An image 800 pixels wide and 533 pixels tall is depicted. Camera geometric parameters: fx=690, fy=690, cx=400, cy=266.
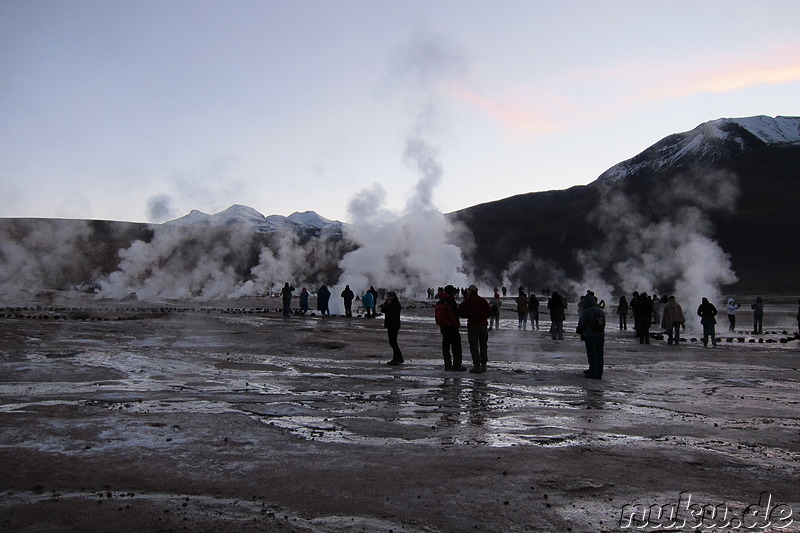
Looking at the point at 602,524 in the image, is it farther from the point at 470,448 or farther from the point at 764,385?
the point at 764,385

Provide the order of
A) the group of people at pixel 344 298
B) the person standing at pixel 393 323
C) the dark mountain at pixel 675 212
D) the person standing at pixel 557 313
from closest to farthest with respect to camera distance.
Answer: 1. the person standing at pixel 393 323
2. the person standing at pixel 557 313
3. the group of people at pixel 344 298
4. the dark mountain at pixel 675 212

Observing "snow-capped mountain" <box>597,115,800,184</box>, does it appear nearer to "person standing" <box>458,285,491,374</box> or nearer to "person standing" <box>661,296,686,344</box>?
→ "person standing" <box>661,296,686,344</box>

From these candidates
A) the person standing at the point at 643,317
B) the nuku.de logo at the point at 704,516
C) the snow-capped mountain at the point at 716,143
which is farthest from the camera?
the snow-capped mountain at the point at 716,143

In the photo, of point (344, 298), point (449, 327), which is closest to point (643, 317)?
point (449, 327)

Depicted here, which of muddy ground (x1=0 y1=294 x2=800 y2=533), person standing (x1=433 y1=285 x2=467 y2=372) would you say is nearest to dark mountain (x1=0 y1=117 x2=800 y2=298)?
person standing (x1=433 y1=285 x2=467 y2=372)

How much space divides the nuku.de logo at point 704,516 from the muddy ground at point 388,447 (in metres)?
0.02

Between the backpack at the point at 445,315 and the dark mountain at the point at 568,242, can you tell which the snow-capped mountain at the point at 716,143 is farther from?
the backpack at the point at 445,315

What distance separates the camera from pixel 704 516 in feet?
17.6

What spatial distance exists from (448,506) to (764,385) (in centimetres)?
1029

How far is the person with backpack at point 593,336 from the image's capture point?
13.5 m

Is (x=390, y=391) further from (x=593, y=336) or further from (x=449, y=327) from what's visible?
(x=593, y=336)

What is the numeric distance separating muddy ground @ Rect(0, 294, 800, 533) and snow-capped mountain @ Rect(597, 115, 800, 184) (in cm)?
17318

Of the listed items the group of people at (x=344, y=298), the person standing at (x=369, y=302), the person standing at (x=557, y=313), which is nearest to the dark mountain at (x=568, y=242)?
the group of people at (x=344, y=298)

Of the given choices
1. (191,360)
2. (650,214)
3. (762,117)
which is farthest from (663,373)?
(762,117)
